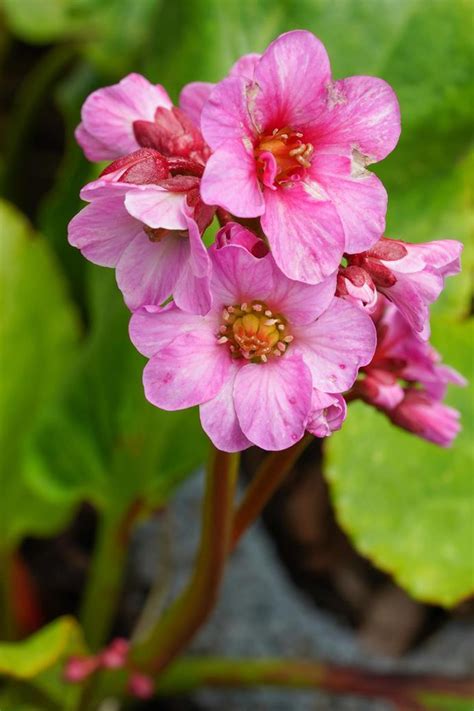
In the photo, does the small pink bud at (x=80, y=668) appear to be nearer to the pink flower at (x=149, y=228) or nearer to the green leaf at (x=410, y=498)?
the green leaf at (x=410, y=498)

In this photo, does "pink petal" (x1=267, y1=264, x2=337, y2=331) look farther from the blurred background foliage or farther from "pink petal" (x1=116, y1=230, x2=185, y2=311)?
the blurred background foliage

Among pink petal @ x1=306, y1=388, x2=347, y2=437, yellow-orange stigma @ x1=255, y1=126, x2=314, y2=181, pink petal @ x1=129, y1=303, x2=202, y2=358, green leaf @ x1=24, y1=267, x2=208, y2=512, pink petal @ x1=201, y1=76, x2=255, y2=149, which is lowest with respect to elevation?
green leaf @ x1=24, y1=267, x2=208, y2=512

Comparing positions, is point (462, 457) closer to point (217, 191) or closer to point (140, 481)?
point (140, 481)

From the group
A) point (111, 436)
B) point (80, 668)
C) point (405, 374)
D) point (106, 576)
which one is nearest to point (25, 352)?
point (111, 436)

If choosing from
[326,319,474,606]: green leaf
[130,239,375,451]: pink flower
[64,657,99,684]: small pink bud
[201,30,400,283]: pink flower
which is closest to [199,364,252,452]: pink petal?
[130,239,375,451]: pink flower

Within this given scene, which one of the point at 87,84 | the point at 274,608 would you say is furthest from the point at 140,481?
the point at 87,84

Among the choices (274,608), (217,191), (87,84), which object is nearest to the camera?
(217,191)
